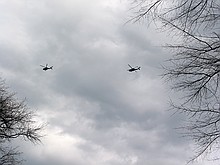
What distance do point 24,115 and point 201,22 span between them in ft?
52.6

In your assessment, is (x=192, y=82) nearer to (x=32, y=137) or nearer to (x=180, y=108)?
(x=180, y=108)

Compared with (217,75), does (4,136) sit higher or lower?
higher

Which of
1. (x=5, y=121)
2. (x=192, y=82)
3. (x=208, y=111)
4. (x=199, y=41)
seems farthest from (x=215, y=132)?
(x=5, y=121)

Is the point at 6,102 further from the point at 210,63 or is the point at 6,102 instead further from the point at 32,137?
the point at 210,63

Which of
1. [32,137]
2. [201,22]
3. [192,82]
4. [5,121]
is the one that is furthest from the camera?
[32,137]

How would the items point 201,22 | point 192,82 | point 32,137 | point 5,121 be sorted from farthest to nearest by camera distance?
point 32,137
point 5,121
point 192,82
point 201,22

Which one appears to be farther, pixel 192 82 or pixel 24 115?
pixel 24 115

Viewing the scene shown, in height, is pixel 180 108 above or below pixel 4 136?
below

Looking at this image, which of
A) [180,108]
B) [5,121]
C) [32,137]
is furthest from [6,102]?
[180,108]

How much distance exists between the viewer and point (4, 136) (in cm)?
2128

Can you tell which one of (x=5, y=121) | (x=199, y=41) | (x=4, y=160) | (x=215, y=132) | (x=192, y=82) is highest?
(x=5, y=121)

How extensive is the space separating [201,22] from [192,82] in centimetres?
116

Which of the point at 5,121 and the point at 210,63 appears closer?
the point at 210,63

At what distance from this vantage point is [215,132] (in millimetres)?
7992
